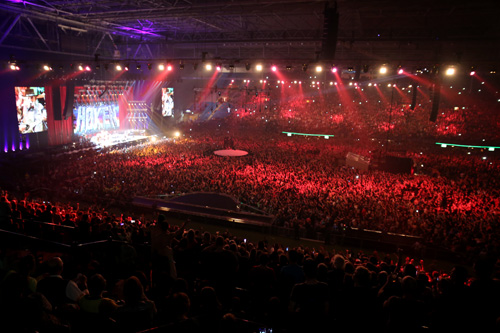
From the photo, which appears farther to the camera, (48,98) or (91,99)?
(91,99)

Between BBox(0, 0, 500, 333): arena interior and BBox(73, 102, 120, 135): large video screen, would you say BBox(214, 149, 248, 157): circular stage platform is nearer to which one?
BBox(0, 0, 500, 333): arena interior

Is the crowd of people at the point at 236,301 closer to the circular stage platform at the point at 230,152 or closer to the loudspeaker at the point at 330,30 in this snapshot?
the loudspeaker at the point at 330,30

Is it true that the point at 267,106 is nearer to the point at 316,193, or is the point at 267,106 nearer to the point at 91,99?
the point at 91,99

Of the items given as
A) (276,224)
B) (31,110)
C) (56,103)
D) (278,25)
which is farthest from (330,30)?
(56,103)

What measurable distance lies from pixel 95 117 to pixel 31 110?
7904 mm

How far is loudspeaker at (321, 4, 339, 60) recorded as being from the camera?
8.84 meters

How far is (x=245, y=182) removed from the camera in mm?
16781

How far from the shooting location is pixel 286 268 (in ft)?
14.3

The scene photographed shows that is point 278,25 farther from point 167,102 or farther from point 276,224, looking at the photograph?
point 167,102

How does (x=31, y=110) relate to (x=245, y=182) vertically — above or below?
above

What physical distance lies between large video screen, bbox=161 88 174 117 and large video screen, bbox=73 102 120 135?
19.3 feet

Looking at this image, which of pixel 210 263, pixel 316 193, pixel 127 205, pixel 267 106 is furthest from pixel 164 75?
pixel 210 263

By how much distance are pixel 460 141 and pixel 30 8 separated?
3275 cm

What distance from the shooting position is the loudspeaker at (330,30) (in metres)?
8.84
